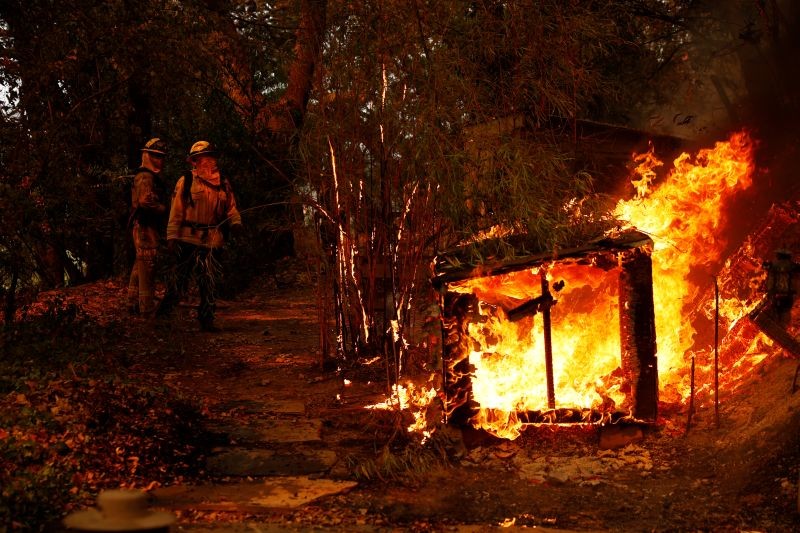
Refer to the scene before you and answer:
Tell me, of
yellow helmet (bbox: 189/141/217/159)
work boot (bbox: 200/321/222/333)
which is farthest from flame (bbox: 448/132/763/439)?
yellow helmet (bbox: 189/141/217/159)

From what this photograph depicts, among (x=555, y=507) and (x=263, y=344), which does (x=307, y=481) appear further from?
(x=263, y=344)

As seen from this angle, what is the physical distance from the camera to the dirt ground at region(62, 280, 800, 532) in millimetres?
4773

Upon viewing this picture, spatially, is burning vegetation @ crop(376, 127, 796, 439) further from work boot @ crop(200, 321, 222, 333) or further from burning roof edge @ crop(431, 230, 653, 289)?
work boot @ crop(200, 321, 222, 333)

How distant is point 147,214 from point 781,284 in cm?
826

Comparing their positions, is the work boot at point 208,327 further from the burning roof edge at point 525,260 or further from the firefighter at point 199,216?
the burning roof edge at point 525,260

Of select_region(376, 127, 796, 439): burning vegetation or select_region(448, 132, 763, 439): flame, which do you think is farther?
select_region(448, 132, 763, 439): flame

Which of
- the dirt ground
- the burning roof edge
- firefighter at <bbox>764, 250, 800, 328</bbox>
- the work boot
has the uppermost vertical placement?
the burning roof edge

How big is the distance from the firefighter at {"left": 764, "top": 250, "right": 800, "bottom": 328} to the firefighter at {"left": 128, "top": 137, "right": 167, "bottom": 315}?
8.01 m

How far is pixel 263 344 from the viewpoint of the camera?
31.1 ft

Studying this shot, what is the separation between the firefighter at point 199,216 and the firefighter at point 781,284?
252 inches

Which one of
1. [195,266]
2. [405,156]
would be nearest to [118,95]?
[195,266]

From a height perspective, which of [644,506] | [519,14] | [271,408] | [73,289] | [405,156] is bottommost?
[644,506]

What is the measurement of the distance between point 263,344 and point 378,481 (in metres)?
4.44

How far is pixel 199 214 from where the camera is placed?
367 inches
